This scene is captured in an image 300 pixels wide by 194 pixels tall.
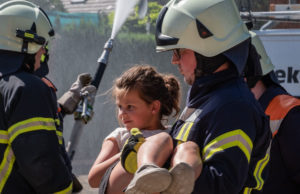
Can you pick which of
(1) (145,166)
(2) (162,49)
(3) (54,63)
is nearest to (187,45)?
(2) (162,49)

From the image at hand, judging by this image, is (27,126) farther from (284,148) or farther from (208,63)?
(284,148)

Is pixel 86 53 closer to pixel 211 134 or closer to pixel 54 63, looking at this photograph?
pixel 54 63

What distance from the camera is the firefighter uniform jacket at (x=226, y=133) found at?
1.74 m

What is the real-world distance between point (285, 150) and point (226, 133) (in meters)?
0.77

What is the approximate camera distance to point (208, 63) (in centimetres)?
198

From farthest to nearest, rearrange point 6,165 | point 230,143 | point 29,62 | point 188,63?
point 29,62
point 6,165
point 188,63
point 230,143

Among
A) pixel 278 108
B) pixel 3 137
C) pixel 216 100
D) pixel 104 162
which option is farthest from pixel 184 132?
pixel 3 137

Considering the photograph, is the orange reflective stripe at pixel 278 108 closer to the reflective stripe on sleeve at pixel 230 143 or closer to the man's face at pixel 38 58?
the reflective stripe on sleeve at pixel 230 143

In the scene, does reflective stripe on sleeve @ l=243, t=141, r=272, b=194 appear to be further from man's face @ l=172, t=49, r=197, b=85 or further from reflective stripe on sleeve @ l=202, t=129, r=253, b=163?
man's face @ l=172, t=49, r=197, b=85

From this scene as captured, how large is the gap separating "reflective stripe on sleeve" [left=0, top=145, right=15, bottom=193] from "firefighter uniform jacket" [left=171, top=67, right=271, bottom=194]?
929 mm

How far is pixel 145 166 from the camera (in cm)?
165

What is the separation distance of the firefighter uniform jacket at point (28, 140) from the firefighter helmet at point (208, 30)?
2.68 feet

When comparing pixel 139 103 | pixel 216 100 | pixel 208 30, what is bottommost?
pixel 139 103

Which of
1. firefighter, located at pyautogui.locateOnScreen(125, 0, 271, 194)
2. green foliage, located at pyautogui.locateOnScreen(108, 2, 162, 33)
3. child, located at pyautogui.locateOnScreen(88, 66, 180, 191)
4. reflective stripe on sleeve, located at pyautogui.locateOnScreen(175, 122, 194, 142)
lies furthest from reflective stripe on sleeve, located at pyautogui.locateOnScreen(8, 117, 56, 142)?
green foliage, located at pyautogui.locateOnScreen(108, 2, 162, 33)
